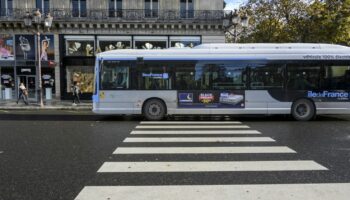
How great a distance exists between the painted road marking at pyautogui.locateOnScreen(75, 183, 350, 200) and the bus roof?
9287 mm

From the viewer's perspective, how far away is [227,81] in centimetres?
1433

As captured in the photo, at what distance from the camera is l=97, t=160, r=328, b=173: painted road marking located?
21.2 ft

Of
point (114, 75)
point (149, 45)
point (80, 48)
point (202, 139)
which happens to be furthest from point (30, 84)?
point (202, 139)

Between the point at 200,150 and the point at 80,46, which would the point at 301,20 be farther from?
the point at 200,150

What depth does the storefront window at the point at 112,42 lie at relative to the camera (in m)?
28.1

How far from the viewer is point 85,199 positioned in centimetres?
492

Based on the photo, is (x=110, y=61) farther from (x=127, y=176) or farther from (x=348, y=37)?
(x=348, y=37)

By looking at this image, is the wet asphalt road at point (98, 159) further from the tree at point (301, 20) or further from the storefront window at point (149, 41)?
the storefront window at point (149, 41)

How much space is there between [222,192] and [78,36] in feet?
81.7

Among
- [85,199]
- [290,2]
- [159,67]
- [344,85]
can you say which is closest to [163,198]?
[85,199]

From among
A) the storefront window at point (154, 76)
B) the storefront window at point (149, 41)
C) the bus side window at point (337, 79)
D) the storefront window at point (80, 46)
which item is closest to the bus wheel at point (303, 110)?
the bus side window at point (337, 79)

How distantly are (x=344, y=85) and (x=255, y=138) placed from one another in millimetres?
6361

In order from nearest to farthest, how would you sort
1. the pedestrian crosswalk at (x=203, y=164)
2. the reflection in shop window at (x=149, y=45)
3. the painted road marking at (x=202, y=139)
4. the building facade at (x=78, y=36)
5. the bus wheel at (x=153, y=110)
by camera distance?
the pedestrian crosswalk at (x=203, y=164), the painted road marking at (x=202, y=139), the bus wheel at (x=153, y=110), the building facade at (x=78, y=36), the reflection in shop window at (x=149, y=45)

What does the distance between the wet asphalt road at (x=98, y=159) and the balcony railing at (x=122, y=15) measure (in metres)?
17.5
